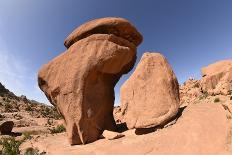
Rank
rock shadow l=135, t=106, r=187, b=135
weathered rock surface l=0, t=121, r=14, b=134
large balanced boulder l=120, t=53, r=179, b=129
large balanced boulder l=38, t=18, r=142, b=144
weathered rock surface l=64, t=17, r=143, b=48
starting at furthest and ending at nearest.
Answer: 1. weathered rock surface l=0, t=121, r=14, b=134
2. weathered rock surface l=64, t=17, r=143, b=48
3. large balanced boulder l=38, t=18, r=142, b=144
4. large balanced boulder l=120, t=53, r=179, b=129
5. rock shadow l=135, t=106, r=187, b=135

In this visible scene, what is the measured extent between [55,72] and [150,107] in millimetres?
5425

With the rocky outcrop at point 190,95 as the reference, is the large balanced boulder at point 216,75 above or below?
above

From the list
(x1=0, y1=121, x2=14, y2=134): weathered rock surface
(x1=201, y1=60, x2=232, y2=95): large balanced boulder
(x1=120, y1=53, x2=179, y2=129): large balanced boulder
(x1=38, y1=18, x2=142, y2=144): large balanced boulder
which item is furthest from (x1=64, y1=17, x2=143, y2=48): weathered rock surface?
(x1=0, y1=121, x2=14, y2=134): weathered rock surface

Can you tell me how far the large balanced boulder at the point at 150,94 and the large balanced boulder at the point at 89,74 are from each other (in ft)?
4.84

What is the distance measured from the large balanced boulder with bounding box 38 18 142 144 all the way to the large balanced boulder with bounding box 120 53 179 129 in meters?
1.48

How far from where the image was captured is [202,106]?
10492mm

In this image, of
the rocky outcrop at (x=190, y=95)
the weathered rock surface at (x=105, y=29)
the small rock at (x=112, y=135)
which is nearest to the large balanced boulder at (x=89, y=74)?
the weathered rock surface at (x=105, y=29)

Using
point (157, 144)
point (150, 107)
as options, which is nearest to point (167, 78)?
point (150, 107)

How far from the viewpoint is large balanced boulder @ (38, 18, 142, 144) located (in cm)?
1226

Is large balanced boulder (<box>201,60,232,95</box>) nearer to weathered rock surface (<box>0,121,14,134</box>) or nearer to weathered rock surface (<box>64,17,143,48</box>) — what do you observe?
weathered rock surface (<box>64,17,143,48</box>)

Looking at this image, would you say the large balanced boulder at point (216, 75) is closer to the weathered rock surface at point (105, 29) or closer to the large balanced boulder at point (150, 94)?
the large balanced boulder at point (150, 94)

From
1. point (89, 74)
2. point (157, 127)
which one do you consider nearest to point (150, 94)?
point (157, 127)

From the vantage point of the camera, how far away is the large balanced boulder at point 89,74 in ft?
40.2

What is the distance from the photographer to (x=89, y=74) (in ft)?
40.5
